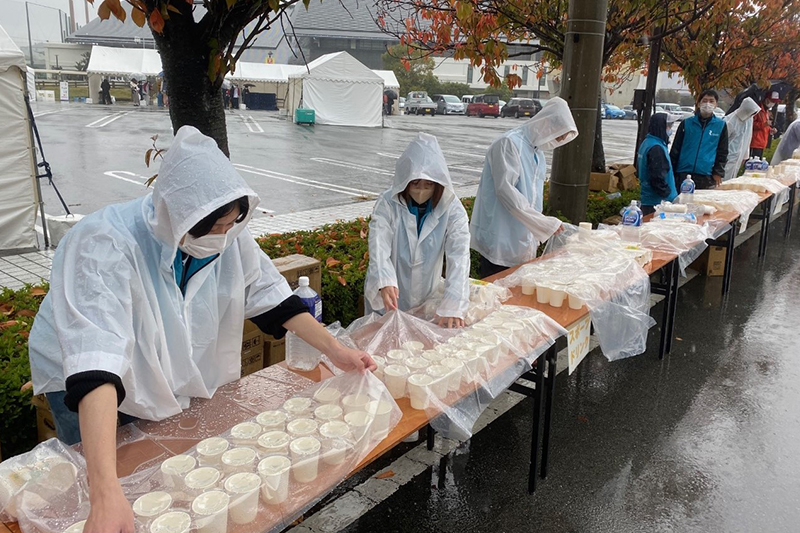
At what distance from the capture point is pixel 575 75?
20.1 feet

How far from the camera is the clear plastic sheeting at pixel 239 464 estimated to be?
1639 millimetres

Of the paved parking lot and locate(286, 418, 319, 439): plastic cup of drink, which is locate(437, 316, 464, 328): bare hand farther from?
the paved parking lot

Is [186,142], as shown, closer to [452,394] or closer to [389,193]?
[452,394]

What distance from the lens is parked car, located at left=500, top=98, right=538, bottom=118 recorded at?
4200 cm

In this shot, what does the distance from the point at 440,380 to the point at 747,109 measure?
9.95m

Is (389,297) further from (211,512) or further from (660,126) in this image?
(660,126)

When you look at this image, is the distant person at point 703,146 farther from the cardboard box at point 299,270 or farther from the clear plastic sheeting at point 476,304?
the cardboard box at point 299,270

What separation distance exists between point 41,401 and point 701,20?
34.5ft

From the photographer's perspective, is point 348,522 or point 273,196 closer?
point 348,522

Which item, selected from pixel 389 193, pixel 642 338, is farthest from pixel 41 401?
pixel 642 338

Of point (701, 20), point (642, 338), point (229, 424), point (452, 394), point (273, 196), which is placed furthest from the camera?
point (273, 196)

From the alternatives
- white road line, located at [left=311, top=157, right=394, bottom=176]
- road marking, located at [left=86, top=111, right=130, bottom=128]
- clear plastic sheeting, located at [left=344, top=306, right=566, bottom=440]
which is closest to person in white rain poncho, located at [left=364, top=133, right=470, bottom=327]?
clear plastic sheeting, located at [left=344, top=306, right=566, bottom=440]

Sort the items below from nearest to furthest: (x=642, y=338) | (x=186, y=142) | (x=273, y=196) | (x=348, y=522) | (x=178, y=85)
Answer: (x=186, y=142) → (x=348, y=522) → (x=178, y=85) → (x=642, y=338) → (x=273, y=196)

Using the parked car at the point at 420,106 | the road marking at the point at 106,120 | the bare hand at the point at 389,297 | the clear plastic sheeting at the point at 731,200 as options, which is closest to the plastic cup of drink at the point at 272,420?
the bare hand at the point at 389,297
